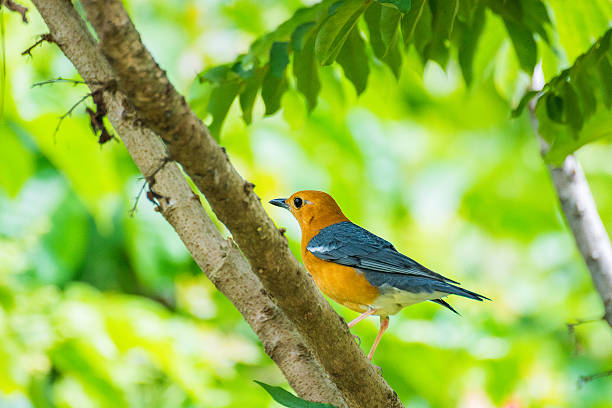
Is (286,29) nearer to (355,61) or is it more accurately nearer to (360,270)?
(355,61)

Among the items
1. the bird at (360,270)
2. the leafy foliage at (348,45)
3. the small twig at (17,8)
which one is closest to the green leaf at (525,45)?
the leafy foliage at (348,45)

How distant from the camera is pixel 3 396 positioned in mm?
4059

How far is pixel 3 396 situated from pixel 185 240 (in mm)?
2534

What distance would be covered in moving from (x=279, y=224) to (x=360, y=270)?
147cm

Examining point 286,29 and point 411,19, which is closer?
point 411,19

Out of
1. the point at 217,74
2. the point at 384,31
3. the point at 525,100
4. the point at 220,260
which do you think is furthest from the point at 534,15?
the point at 220,260

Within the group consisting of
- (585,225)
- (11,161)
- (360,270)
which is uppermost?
(11,161)

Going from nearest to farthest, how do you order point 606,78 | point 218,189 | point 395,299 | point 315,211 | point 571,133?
point 218,189 < point 606,78 < point 571,133 < point 395,299 < point 315,211

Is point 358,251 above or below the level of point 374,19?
below

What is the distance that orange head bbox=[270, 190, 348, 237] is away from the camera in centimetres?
337

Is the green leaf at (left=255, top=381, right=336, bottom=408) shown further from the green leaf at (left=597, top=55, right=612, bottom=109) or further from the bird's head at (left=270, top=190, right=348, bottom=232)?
the bird's head at (left=270, top=190, right=348, bottom=232)

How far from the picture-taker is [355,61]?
8.52ft

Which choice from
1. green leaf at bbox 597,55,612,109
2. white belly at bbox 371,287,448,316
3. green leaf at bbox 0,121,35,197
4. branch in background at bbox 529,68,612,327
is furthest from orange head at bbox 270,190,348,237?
green leaf at bbox 0,121,35,197

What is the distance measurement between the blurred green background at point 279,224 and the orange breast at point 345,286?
75cm
